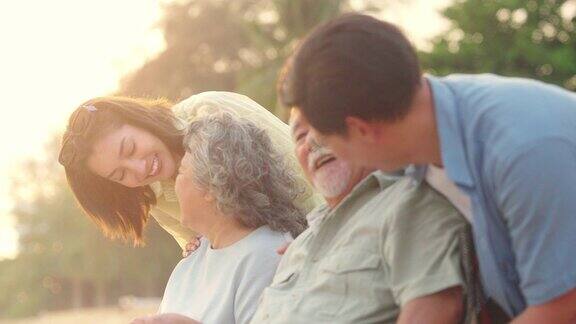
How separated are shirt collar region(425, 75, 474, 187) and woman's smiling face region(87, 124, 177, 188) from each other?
197 cm

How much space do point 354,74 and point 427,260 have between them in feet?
1.56

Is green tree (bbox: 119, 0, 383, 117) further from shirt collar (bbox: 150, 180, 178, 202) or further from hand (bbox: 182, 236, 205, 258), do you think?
hand (bbox: 182, 236, 205, 258)

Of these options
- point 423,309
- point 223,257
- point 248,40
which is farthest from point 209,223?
point 248,40

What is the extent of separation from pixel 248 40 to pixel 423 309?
3574 cm

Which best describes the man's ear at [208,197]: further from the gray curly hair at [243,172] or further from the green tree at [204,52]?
the green tree at [204,52]

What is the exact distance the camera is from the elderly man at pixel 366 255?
256 cm

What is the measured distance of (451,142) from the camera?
2369 mm

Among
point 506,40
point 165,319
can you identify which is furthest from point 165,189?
point 506,40

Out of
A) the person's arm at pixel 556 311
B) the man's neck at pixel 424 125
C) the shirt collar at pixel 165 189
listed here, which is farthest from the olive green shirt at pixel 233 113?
the person's arm at pixel 556 311

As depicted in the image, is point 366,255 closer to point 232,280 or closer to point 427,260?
point 427,260

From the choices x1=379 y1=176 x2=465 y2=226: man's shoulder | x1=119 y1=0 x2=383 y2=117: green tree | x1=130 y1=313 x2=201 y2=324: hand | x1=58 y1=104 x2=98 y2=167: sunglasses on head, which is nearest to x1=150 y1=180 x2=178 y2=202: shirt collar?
x1=58 y1=104 x2=98 y2=167: sunglasses on head

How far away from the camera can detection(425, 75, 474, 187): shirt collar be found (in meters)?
2.35

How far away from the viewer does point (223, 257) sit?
362 centimetres

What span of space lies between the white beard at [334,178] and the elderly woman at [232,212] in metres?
0.57
